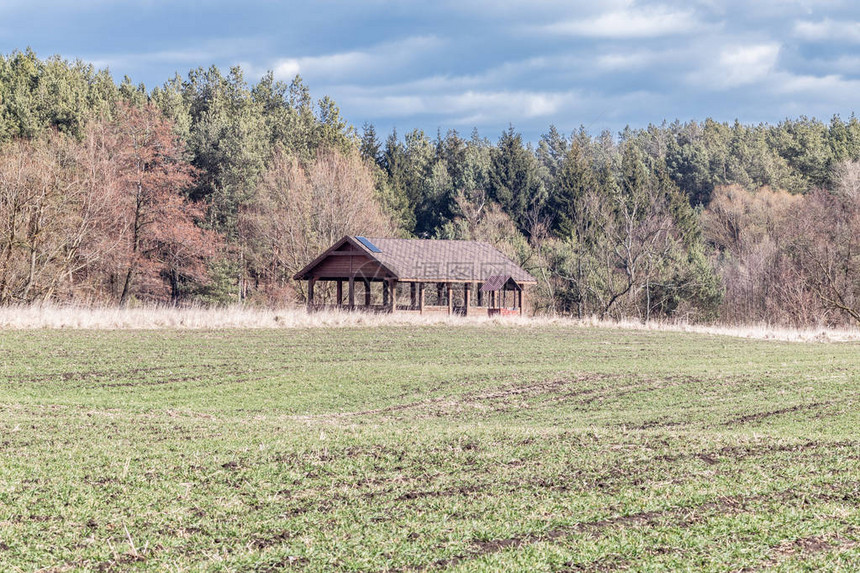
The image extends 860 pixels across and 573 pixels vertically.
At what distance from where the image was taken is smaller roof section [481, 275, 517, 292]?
155 feet

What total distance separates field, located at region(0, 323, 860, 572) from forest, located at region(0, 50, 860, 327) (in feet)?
89.4

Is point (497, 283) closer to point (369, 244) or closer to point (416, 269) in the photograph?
point (416, 269)

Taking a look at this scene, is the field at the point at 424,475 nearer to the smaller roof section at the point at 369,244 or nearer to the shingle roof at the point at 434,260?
the shingle roof at the point at 434,260

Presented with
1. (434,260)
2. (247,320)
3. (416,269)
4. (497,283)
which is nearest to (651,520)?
(247,320)

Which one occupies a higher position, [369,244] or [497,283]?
[369,244]

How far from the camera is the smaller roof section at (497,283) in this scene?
1860 inches

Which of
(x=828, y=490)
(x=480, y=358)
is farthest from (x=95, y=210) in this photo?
(x=828, y=490)

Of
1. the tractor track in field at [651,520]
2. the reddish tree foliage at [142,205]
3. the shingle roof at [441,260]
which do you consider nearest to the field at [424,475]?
the tractor track in field at [651,520]

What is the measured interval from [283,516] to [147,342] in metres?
22.4

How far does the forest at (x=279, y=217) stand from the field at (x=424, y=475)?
2726 cm

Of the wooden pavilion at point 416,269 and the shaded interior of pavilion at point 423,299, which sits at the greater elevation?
the wooden pavilion at point 416,269

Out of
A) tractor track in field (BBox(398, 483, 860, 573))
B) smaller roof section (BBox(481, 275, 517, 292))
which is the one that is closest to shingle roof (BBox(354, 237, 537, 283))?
smaller roof section (BBox(481, 275, 517, 292))

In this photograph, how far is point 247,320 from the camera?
36281 millimetres

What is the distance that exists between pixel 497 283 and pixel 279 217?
19.8 meters
